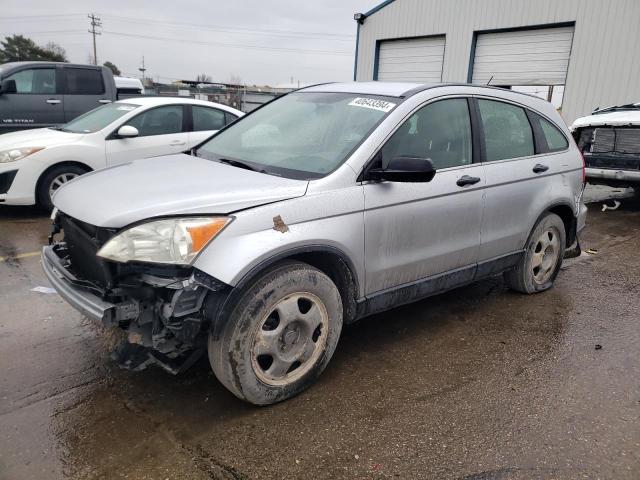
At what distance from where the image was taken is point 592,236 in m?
7.15

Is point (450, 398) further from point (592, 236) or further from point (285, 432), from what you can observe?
point (592, 236)

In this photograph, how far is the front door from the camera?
320 centimetres

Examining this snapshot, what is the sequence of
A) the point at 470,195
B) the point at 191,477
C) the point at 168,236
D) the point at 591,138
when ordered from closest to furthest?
the point at 191,477 → the point at 168,236 → the point at 470,195 → the point at 591,138

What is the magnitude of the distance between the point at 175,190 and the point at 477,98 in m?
2.43

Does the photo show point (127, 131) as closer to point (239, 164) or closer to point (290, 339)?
point (239, 164)

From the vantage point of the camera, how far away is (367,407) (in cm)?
294

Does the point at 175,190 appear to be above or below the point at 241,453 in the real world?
above

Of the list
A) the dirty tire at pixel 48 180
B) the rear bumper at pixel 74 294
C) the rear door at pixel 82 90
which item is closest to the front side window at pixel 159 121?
the dirty tire at pixel 48 180

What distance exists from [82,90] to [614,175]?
948cm

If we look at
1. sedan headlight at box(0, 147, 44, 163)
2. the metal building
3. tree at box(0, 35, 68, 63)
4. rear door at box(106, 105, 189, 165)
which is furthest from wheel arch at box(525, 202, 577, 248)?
tree at box(0, 35, 68, 63)

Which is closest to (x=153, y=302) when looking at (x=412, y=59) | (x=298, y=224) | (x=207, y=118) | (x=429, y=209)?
(x=298, y=224)

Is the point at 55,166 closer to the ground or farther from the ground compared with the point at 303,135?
closer to the ground

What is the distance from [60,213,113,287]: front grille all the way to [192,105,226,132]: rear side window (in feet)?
16.3

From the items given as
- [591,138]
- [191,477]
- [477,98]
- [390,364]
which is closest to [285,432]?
[191,477]
